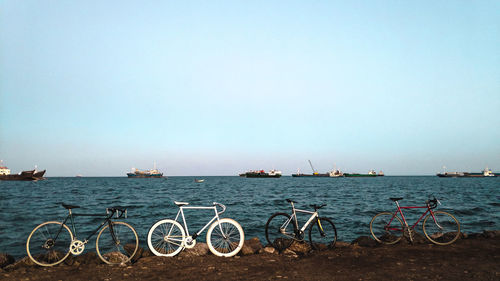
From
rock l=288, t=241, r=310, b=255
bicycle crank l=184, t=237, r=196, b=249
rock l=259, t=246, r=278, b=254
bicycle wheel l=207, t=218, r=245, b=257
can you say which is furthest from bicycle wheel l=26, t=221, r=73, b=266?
rock l=288, t=241, r=310, b=255

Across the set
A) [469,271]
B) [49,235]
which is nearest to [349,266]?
[469,271]

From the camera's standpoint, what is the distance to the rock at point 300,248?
9484 millimetres

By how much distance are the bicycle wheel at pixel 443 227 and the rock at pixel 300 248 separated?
4247 mm

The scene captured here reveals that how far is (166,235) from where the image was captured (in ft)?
27.4

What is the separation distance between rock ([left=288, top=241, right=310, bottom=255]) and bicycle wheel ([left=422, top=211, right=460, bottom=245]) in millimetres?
4247

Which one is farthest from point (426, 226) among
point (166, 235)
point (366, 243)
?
point (166, 235)

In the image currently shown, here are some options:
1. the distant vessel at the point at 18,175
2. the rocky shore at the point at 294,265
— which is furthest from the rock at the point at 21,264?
the distant vessel at the point at 18,175

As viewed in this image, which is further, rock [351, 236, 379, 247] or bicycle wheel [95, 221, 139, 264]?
rock [351, 236, 379, 247]

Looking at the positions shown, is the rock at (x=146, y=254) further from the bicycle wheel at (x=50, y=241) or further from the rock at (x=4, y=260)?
the rock at (x=4, y=260)

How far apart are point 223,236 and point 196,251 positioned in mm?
1055

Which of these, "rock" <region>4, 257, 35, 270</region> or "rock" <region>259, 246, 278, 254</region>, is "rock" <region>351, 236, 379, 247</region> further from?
"rock" <region>4, 257, 35, 270</region>

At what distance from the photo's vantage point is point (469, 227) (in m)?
19.3

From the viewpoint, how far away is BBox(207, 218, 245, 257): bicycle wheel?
857 centimetres

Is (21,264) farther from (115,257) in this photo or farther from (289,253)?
(289,253)
